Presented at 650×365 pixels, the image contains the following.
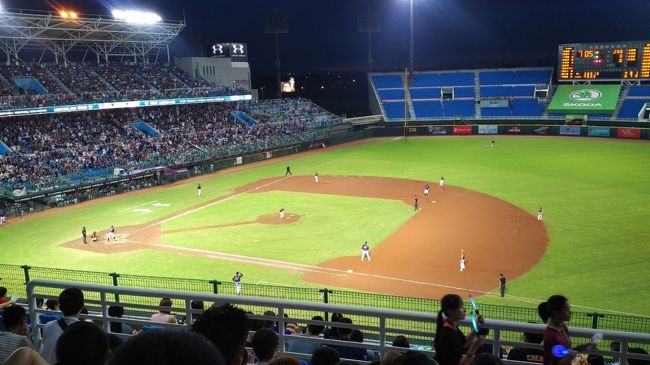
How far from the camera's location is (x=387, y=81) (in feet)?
265

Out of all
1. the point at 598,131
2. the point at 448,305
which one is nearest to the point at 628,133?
the point at 598,131

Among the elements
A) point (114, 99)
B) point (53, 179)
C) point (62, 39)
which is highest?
point (62, 39)

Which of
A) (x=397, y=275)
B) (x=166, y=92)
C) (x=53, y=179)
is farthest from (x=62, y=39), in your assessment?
(x=397, y=275)

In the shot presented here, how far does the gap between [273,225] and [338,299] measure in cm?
1179

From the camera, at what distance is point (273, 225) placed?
3008 cm

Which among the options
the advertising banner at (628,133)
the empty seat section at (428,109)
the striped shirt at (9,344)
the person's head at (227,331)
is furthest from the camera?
the empty seat section at (428,109)

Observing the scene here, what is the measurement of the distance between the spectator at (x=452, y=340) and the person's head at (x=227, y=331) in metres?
2.26

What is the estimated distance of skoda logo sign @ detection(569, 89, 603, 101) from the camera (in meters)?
63.8

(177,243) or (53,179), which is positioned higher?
(53,179)

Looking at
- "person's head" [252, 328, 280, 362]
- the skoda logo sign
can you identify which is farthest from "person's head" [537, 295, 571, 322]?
Result: the skoda logo sign

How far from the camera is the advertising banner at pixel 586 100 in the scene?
62406 mm

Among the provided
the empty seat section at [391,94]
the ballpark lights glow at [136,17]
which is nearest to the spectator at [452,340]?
the ballpark lights glow at [136,17]

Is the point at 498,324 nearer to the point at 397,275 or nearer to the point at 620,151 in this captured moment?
the point at 397,275

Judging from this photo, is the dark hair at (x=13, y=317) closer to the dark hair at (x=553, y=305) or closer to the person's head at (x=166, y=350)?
the person's head at (x=166, y=350)
